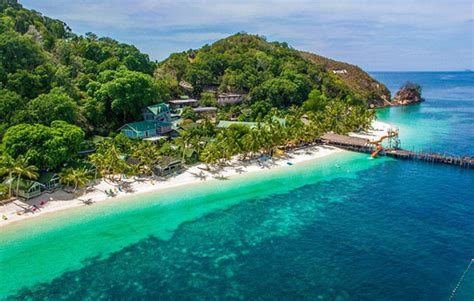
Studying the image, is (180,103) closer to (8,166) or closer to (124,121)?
(124,121)

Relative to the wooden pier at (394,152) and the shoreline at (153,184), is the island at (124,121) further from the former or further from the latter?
the wooden pier at (394,152)

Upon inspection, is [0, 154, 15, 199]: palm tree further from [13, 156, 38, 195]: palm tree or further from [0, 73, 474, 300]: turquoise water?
[0, 73, 474, 300]: turquoise water

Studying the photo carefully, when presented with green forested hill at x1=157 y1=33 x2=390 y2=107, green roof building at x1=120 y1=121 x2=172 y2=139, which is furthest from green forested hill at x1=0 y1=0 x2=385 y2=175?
green roof building at x1=120 y1=121 x2=172 y2=139

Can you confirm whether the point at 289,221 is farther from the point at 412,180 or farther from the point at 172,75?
the point at 172,75

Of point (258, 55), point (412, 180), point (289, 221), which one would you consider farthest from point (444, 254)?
point (258, 55)

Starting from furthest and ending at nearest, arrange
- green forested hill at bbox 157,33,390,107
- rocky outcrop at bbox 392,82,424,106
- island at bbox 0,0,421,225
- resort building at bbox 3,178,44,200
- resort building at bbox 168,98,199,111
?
rocky outcrop at bbox 392,82,424,106, green forested hill at bbox 157,33,390,107, resort building at bbox 168,98,199,111, island at bbox 0,0,421,225, resort building at bbox 3,178,44,200

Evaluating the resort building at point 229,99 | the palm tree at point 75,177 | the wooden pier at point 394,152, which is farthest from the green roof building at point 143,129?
the resort building at point 229,99
